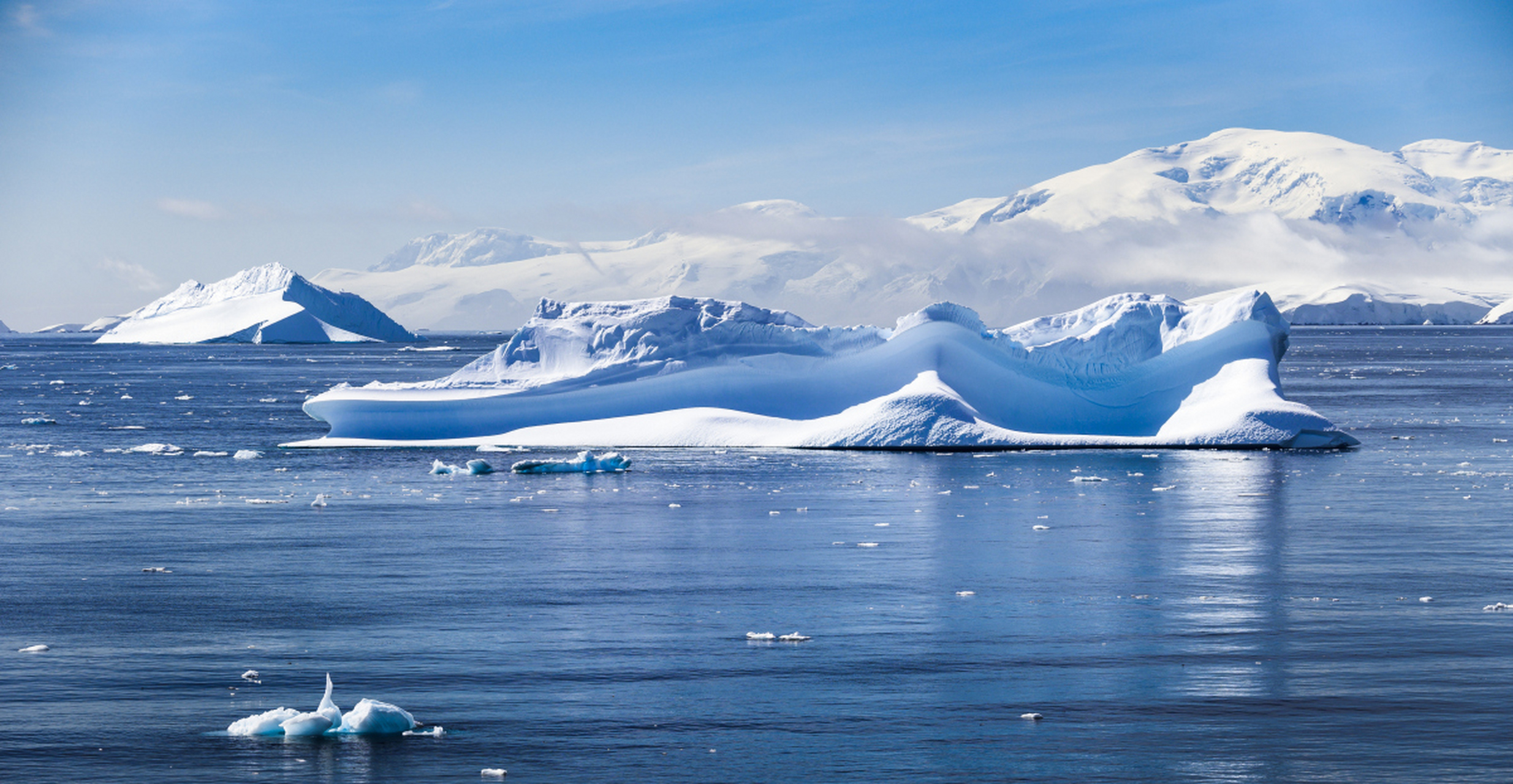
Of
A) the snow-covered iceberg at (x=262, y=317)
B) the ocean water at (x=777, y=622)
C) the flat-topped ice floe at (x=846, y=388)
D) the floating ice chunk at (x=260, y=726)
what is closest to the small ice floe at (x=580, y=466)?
the ocean water at (x=777, y=622)

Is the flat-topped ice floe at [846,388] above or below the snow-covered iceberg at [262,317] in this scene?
below

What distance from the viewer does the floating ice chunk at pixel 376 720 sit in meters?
8.98

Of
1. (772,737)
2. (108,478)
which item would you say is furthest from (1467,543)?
(108,478)

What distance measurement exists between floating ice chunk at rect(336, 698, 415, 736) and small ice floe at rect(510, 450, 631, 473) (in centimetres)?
1811

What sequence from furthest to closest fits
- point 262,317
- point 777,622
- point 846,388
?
point 262,317 → point 846,388 → point 777,622

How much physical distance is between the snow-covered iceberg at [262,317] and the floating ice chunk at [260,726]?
14620 cm

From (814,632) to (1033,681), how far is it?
240cm

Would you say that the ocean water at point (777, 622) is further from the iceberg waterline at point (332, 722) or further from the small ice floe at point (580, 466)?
the small ice floe at point (580, 466)

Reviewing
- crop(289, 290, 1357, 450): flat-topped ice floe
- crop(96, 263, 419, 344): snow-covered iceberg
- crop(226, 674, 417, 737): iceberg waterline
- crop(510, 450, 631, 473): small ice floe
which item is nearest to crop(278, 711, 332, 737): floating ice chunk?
crop(226, 674, 417, 737): iceberg waterline

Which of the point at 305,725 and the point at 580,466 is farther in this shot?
the point at 580,466

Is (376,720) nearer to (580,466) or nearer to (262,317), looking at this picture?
(580,466)

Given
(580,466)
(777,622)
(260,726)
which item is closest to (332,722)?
(260,726)

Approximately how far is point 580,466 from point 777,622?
1512 cm

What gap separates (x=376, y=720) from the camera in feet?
29.5
